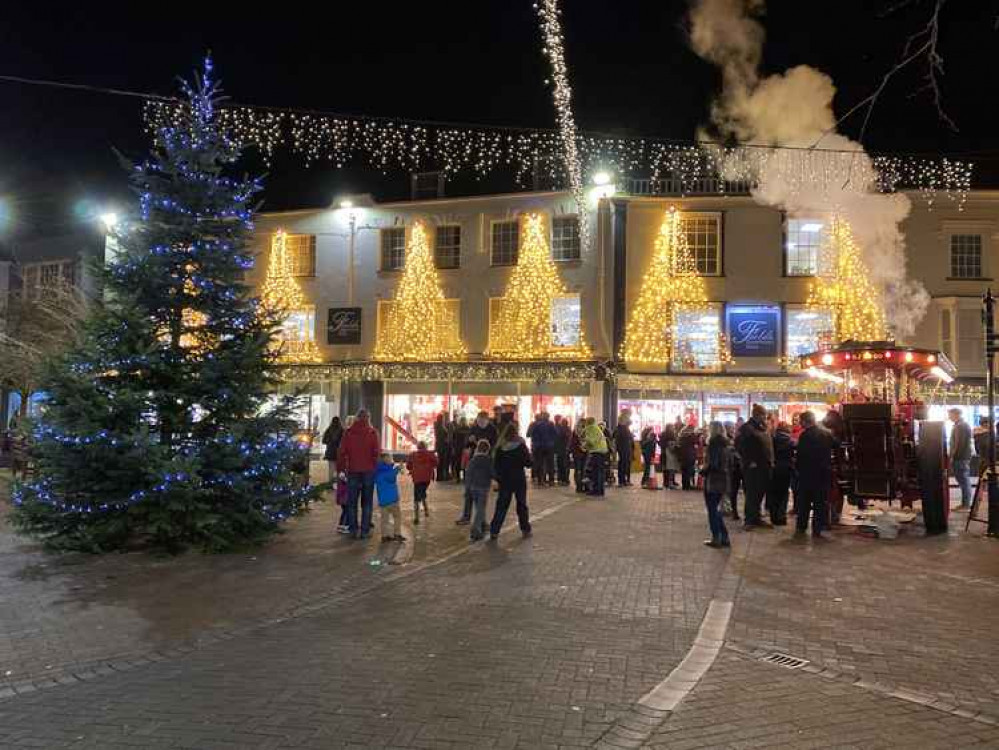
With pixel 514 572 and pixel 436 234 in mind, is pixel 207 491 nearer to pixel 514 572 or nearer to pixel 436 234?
pixel 514 572

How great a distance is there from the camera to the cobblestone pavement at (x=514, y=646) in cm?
449

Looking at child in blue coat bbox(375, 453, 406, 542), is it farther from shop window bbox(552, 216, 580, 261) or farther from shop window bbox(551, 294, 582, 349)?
shop window bbox(552, 216, 580, 261)

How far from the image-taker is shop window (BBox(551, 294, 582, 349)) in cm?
2511

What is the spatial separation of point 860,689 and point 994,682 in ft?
3.23

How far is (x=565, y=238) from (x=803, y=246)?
288 inches

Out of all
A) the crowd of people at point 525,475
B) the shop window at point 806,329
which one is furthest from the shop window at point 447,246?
the crowd of people at point 525,475

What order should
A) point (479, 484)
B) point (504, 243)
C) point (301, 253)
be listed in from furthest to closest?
point (301, 253), point (504, 243), point (479, 484)

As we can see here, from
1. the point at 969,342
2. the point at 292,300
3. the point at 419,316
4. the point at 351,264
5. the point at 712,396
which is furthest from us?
the point at 292,300

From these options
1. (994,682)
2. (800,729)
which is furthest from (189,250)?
(994,682)

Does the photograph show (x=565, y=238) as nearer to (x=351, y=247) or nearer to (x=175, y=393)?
(x=351, y=247)

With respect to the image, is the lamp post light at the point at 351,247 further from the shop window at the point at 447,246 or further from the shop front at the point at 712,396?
the shop front at the point at 712,396

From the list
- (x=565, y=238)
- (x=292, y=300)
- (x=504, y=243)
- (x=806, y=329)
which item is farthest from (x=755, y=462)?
(x=292, y=300)

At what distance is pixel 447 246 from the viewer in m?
26.7

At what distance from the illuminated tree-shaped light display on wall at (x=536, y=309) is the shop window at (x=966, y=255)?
443 inches
